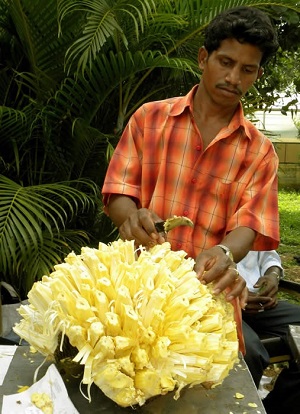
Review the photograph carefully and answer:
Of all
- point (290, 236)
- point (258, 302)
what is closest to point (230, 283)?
point (258, 302)

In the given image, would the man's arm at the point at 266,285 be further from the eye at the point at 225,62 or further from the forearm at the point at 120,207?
the eye at the point at 225,62

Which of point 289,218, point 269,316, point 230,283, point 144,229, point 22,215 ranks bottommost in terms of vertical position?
point 289,218

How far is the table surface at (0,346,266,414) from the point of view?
4.95ft

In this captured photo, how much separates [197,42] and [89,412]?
3.37 meters

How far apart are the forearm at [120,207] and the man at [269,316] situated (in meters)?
0.83

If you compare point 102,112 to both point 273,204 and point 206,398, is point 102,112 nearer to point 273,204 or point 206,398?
point 273,204

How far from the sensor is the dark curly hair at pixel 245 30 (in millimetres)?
2088

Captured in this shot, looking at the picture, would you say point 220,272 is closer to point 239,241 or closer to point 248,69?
point 239,241

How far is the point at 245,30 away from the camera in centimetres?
209

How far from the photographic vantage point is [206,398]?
157 cm

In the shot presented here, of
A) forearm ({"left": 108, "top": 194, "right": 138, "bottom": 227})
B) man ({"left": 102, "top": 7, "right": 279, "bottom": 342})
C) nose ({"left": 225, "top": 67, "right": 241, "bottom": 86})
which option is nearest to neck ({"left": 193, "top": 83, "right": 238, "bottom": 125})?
man ({"left": 102, "top": 7, "right": 279, "bottom": 342})

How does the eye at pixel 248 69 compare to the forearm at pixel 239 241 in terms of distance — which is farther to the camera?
the eye at pixel 248 69

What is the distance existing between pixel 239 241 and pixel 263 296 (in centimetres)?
109

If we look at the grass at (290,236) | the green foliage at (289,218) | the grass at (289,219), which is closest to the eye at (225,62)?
the grass at (290,236)
